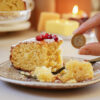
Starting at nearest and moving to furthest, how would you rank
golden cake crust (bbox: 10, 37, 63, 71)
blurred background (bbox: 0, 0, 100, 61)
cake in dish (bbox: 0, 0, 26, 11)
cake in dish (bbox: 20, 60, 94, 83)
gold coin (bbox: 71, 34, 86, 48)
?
1. cake in dish (bbox: 0, 0, 26, 11)
2. cake in dish (bbox: 20, 60, 94, 83)
3. golden cake crust (bbox: 10, 37, 63, 71)
4. gold coin (bbox: 71, 34, 86, 48)
5. blurred background (bbox: 0, 0, 100, 61)

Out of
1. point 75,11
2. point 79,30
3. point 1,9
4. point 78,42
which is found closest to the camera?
point 1,9

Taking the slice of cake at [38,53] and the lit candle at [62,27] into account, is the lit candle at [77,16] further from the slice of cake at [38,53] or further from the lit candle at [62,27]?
the slice of cake at [38,53]

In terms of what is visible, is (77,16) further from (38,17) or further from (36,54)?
(36,54)

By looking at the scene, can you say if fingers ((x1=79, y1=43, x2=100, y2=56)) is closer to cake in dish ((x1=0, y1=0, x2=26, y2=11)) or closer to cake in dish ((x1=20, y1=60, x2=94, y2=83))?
cake in dish ((x1=20, y1=60, x2=94, y2=83))

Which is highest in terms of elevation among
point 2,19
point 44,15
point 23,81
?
point 2,19

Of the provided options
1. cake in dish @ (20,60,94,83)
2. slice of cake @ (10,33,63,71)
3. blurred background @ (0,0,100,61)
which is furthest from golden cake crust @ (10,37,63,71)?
blurred background @ (0,0,100,61)

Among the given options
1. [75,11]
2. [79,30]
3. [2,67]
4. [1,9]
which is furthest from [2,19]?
[75,11]

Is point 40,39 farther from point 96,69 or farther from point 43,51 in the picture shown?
point 96,69
